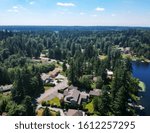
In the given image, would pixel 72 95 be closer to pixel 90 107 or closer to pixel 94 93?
pixel 94 93

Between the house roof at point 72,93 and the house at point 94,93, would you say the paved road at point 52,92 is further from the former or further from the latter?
the house at point 94,93

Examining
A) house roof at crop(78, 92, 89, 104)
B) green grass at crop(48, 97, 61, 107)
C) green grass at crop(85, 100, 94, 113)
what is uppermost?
house roof at crop(78, 92, 89, 104)

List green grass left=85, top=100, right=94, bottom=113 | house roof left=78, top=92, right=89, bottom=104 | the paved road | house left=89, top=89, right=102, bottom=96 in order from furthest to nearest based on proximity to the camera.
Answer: house left=89, top=89, right=102, bottom=96, the paved road, house roof left=78, top=92, right=89, bottom=104, green grass left=85, top=100, right=94, bottom=113

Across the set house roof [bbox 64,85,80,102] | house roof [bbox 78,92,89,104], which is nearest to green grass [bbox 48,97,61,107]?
house roof [bbox 64,85,80,102]

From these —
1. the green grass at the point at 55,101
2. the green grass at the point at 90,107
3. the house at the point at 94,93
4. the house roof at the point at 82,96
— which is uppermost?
the house at the point at 94,93

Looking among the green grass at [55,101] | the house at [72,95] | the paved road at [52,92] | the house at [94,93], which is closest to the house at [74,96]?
the house at [72,95]

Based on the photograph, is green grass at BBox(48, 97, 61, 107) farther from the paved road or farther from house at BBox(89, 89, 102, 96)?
house at BBox(89, 89, 102, 96)

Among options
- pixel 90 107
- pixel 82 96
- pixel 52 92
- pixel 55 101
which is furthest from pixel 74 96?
pixel 52 92
